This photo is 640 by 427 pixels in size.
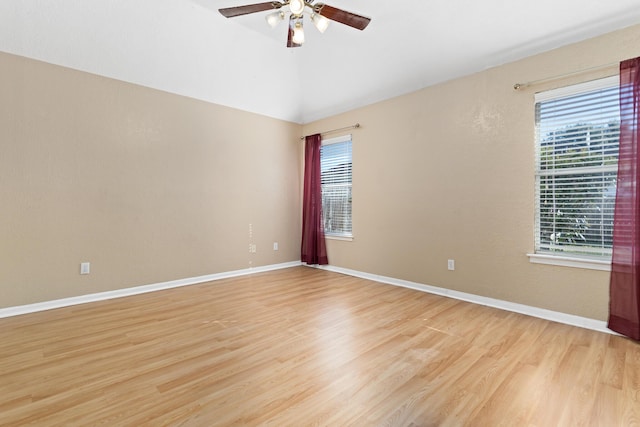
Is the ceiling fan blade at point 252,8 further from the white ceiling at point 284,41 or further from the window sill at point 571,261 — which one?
the window sill at point 571,261

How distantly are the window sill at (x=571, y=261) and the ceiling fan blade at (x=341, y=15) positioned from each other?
9.29 ft

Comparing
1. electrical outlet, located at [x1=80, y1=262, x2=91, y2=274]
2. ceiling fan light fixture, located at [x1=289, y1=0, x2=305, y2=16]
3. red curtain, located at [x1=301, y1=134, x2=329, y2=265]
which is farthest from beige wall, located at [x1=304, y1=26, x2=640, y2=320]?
electrical outlet, located at [x1=80, y1=262, x2=91, y2=274]

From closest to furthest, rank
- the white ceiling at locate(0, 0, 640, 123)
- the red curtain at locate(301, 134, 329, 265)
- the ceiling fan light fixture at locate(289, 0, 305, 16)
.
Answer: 1. the ceiling fan light fixture at locate(289, 0, 305, 16)
2. the white ceiling at locate(0, 0, 640, 123)
3. the red curtain at locate(301, 134, 329, 265)

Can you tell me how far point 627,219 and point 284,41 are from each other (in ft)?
14.2

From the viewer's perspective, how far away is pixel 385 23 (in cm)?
335

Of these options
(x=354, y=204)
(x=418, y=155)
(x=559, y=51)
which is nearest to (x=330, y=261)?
(x=354, y=204)

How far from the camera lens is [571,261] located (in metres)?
2.87

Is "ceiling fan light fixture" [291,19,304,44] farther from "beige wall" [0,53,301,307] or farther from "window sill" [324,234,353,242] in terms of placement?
"window sill" [324,234,353,242]

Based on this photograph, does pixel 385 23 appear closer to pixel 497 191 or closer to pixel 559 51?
pixel 559 51

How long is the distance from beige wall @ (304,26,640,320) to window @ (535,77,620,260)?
11cm

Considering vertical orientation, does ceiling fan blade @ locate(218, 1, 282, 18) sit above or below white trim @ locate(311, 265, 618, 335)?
above

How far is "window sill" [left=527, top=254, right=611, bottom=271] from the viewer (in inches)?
107

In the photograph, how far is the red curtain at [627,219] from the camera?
2484 mm

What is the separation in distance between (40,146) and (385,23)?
13.1 feet
